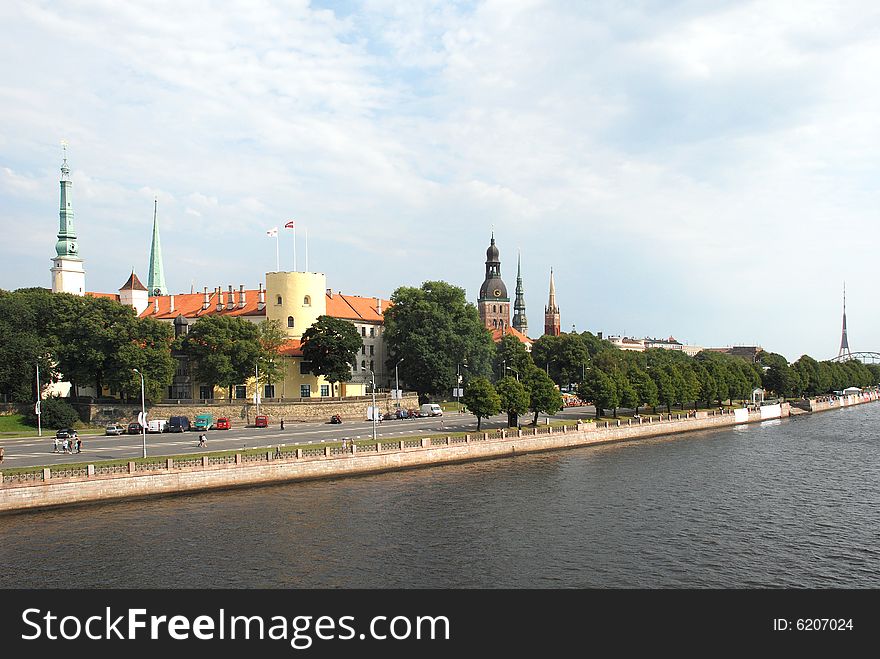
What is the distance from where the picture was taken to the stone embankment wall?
278 feet

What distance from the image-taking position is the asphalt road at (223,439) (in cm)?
5781

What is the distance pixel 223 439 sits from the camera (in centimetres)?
7031

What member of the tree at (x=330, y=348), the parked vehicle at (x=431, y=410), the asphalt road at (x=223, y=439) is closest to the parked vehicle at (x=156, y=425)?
the asphalt road at (x=223, y=439)

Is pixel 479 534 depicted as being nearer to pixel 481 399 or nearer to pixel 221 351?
pixel 481 399

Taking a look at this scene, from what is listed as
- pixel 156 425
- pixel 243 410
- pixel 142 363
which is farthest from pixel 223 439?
pixel 142 363

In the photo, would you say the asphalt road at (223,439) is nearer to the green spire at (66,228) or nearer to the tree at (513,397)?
the tree at (513,397)

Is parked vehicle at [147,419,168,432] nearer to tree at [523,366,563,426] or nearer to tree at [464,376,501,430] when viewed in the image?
tree at [464,376,501,430]

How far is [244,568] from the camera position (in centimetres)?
3488

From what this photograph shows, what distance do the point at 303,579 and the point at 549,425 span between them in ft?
190

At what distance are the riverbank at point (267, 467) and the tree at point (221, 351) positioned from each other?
97.2ft

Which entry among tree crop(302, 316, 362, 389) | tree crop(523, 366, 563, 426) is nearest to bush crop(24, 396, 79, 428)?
tree crop(302, 316, 362, 389)

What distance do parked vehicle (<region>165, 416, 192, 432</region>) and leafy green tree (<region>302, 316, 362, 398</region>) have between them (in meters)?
21.8
